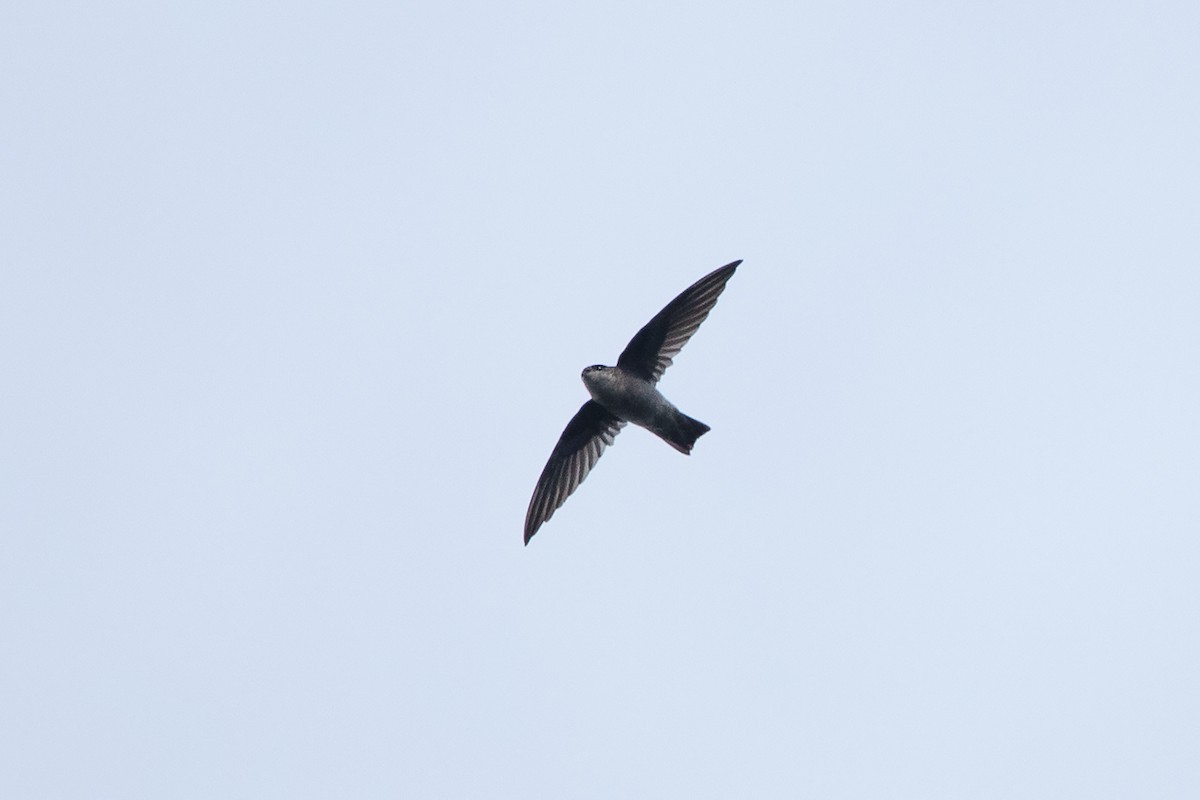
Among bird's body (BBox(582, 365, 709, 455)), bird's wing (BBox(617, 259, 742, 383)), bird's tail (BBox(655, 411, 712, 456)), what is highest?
bird's wing (BBox(617, 259, 742, 383))

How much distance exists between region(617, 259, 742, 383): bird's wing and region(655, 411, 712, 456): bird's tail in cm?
48

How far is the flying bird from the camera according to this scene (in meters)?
13.6

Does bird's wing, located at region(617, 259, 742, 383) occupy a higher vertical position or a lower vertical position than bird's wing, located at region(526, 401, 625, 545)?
higher

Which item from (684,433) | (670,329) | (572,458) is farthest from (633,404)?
(572,458)

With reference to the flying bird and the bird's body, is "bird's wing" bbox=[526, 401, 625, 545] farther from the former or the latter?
the bird's body

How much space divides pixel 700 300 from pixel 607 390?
1020mm

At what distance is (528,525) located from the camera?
47.3 ft

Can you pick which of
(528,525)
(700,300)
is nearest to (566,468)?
(528,525)

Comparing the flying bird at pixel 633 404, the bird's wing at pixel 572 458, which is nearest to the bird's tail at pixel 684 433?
the flying bird at pixel 633 404

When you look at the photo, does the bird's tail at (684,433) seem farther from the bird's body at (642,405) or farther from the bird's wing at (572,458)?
the bird's wing at (572,458)

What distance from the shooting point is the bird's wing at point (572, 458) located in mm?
14297

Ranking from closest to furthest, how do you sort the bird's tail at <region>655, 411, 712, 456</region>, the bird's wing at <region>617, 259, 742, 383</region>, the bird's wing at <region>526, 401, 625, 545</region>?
the bird's tail at <region>655, 411, 712, 456</region> → the bird's wing at <region>617, 259, 742, 383</region> → the bird's wing at <region>526, 401, 625, 545</region>

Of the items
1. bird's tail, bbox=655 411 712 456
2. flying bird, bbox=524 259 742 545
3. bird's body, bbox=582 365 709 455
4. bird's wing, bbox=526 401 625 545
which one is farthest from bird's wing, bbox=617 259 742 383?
bird's wing, bbox=526 401 625 545

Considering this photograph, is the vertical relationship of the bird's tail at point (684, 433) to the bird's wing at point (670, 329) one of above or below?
below
